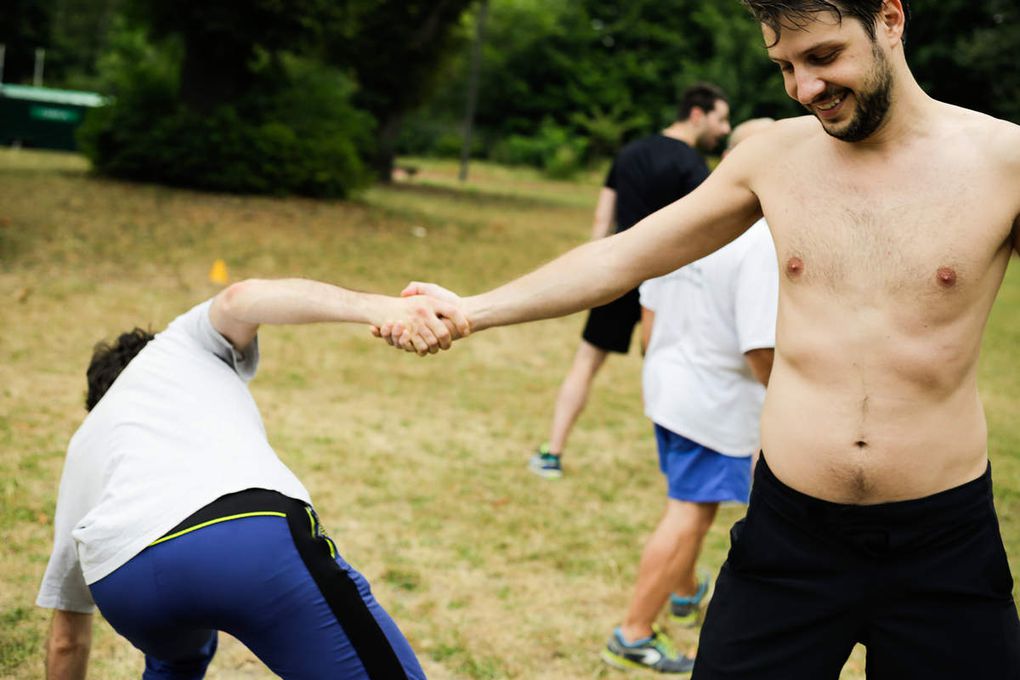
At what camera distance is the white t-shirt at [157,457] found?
2.55 m

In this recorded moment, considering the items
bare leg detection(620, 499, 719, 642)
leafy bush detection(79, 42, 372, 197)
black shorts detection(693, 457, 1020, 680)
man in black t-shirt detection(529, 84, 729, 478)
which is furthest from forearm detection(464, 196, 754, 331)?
leafy bush detection(79, 42, 372, 197)

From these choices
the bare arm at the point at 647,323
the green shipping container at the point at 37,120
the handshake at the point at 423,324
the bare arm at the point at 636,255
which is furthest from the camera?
the green shipping container at the point at 37,120

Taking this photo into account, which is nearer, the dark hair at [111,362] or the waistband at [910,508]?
the waistband at [910,508]

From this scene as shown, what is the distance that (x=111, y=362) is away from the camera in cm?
313

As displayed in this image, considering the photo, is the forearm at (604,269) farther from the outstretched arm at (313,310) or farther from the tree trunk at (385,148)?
the tree trunk at (385,148)

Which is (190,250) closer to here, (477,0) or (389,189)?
(389,189)

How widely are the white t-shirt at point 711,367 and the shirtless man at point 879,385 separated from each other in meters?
1.62

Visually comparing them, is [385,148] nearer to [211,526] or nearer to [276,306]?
[276,306]

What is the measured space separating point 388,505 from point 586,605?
1.47 metres

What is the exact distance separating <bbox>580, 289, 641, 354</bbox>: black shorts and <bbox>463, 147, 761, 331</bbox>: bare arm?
3.67 metres

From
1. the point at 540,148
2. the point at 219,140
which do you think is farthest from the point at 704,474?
the point at 540,148

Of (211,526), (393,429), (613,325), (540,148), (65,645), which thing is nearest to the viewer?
(211,526)

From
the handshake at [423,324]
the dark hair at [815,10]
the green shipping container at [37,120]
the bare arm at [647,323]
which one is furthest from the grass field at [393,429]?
the green shipping container at [37,120]

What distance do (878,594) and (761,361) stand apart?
1.63 meters
